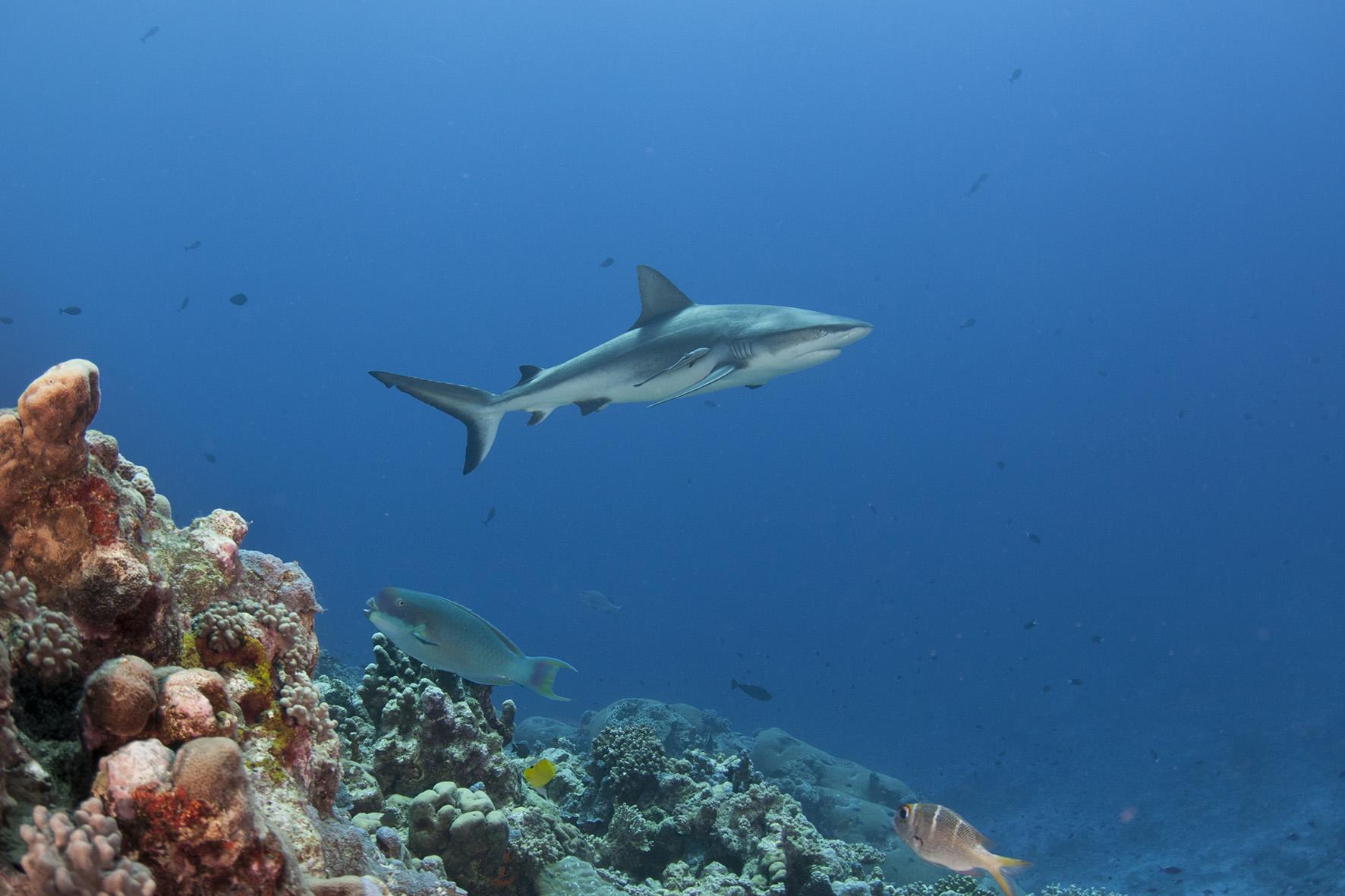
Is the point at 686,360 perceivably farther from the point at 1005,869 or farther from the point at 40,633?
the point at 40,633

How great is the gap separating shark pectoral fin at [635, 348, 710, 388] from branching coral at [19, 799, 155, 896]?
6.86 meters

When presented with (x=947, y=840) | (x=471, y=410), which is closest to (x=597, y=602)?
(x=471, y=410)

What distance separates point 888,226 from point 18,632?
459ft

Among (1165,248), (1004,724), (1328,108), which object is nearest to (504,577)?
(1004,724)

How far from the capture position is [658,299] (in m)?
8.63

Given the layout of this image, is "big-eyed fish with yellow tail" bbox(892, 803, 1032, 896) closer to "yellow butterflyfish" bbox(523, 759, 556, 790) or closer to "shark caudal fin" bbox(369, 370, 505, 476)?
"yellow butterflyfish" bbox(523, 759, 556, 790)

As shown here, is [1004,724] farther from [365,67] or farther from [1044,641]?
[365,67]

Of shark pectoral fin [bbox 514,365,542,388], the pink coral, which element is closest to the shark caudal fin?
shark pectoral fin [bbox 514,365,542,388]

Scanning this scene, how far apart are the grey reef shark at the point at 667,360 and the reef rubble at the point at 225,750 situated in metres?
3.02

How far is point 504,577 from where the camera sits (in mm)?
135375

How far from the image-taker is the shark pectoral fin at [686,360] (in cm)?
796

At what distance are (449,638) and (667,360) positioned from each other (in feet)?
13.9

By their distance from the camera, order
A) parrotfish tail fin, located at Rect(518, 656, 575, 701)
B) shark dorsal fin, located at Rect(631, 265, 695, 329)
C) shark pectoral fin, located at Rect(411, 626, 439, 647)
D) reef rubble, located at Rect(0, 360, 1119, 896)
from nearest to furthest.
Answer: reef rubble, located at Rect(0, 360, 1119, 896) < shark pectoral fin, located at Rect(411, 626, 439, 647) < parrotfish tail fin, located at Rect(518, 656, 575, 701) < shark dorsal fin, located at Rect(631, 265, 695, 329)

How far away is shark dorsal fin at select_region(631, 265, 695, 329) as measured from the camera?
8.58m
